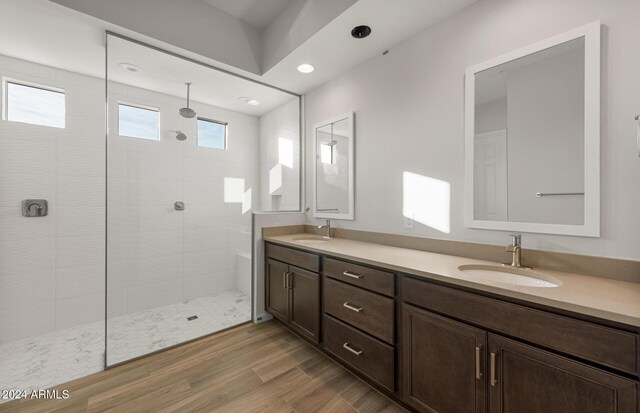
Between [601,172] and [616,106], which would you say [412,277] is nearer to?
[601,172]

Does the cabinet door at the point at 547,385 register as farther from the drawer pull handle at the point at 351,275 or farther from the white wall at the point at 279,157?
the white wall at the point at 279,157

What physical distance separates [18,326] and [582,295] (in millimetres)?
3938

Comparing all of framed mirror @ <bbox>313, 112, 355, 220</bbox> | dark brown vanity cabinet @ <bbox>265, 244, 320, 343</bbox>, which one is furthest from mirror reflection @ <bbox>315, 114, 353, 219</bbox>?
dark brown vanity cabinet @ <bbox>265, 244, 320, 343</bbox>

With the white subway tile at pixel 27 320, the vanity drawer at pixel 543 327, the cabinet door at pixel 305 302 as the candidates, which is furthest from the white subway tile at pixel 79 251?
the vanity drawer at pixel 543 327

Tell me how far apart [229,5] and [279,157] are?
1.42 m

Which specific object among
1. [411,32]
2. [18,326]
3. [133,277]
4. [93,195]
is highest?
[411,32]

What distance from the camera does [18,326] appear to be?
7.43 feet

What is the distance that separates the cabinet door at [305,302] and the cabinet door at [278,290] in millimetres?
95

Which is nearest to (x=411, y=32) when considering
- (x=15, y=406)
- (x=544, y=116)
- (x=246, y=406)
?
(x=544, y=116)

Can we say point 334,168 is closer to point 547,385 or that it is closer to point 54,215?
point 547,385

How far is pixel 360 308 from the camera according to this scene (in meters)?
1.67

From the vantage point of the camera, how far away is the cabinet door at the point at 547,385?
85 centimetres

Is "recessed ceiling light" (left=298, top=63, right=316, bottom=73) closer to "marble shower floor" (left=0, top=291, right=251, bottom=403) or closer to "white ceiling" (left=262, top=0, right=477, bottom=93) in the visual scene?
"white ceiling" (left=262, top=0, right=477, bottom=93)

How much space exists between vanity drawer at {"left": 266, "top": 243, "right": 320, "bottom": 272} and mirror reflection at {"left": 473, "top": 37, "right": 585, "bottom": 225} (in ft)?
3.86
